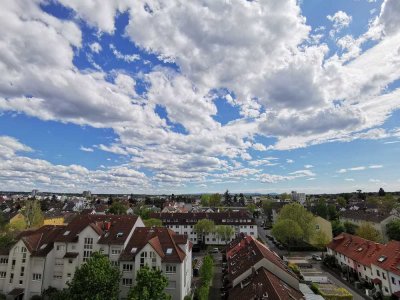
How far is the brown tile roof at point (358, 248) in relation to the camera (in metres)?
57.0

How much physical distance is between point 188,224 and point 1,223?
65.3 meters

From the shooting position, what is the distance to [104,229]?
177 ft

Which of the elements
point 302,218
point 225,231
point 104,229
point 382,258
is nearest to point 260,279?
point 382,258

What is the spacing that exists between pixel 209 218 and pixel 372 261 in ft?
222

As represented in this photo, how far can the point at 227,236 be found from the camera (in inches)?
3984

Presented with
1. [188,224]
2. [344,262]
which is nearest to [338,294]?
[344,262]

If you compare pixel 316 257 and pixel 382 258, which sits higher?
pixel 382 258

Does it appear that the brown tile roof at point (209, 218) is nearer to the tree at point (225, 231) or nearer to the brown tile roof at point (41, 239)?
the tree at point (225, 231)

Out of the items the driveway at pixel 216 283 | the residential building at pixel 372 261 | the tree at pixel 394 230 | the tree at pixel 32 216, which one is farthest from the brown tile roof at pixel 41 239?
the tree at pixel 394 230

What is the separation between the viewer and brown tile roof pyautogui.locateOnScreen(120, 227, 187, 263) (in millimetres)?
47500

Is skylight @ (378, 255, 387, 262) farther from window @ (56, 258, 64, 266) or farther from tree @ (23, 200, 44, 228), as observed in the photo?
tree @ (23, 200, 44, 228)

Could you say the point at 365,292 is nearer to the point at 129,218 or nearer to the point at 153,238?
the point at 153,238

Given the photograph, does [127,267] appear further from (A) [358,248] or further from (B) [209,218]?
(B) [209,218]

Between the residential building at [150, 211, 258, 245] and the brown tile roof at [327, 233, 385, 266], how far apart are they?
3869 centimetres
